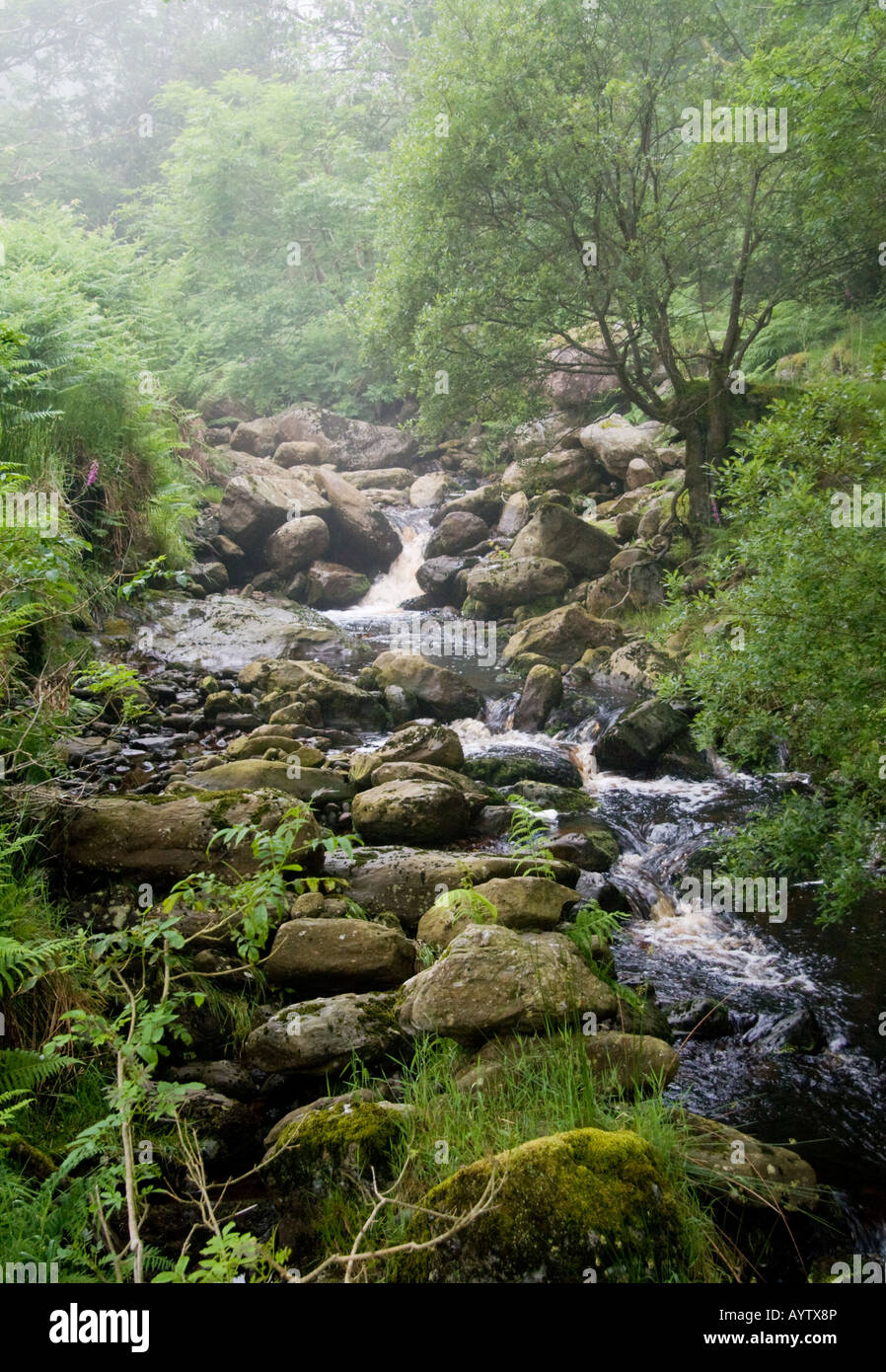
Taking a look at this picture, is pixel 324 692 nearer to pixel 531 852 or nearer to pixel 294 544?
pixel 531 852

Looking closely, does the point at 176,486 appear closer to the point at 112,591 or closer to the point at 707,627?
the point at 112,591

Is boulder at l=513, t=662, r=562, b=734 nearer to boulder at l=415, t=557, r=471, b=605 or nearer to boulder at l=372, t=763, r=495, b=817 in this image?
boulder at l=372, t=763, r=495, b=817

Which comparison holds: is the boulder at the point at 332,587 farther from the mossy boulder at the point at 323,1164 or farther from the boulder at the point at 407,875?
the mossy boulder at the point at 323,1164

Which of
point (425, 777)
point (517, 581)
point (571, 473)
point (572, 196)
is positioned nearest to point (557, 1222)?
point (425, 777)

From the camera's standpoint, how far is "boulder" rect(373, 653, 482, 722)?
37.0ft

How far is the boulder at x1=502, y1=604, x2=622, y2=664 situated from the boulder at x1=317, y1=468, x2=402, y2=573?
608 cm

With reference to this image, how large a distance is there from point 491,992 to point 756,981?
9.30 feet

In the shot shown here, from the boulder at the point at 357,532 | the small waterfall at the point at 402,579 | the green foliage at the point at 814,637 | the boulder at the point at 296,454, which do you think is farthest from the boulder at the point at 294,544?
the green foliage at the point at 814,637

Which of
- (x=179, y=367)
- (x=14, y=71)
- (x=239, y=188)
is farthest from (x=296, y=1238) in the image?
(x=14, y=71)

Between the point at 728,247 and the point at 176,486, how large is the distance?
907 centimetres

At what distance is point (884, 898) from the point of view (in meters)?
6.22

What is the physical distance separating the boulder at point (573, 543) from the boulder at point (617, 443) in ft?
9.99

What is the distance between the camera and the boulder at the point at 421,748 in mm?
8312

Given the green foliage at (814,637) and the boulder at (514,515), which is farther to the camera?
the boulder at (514,515)
